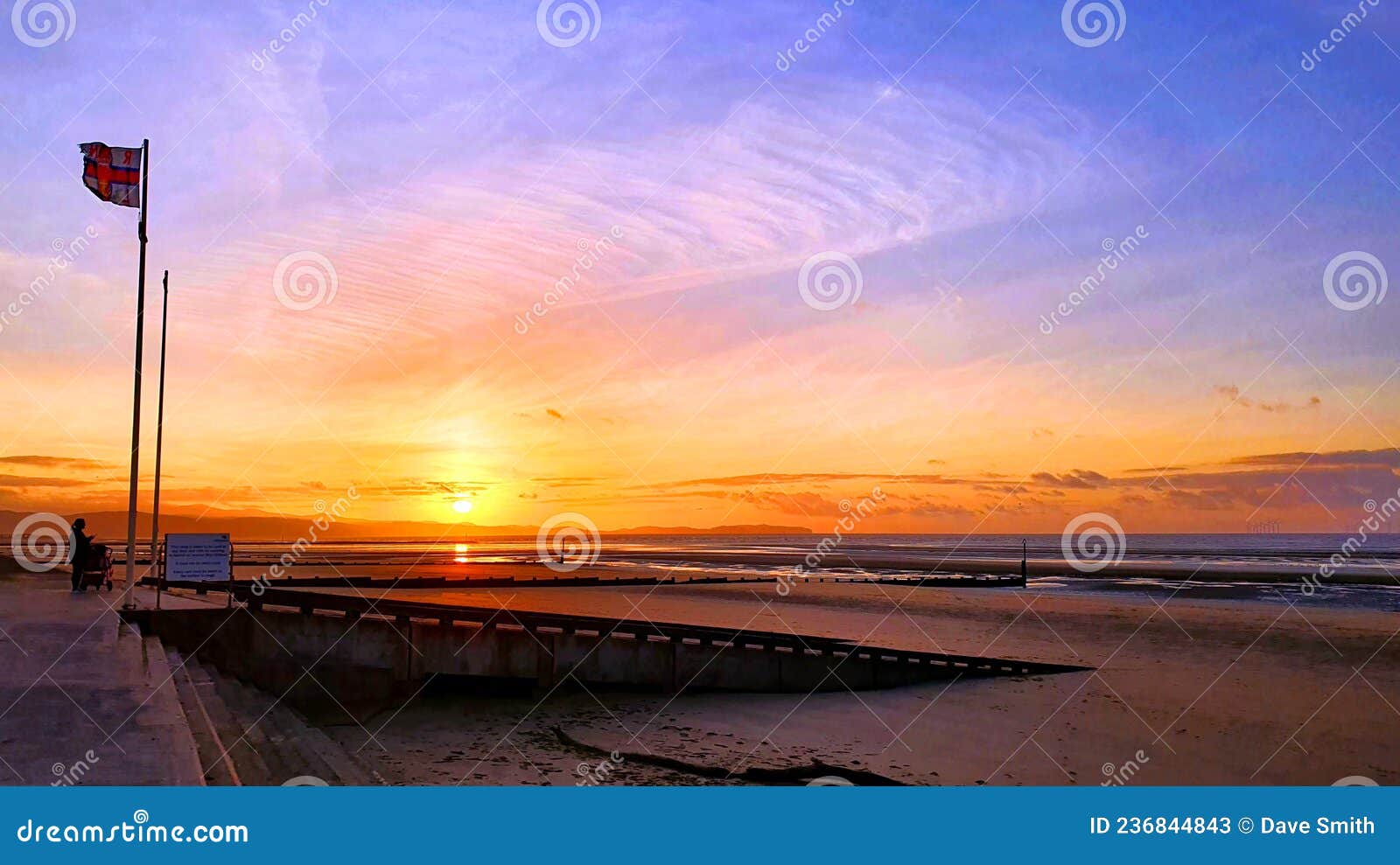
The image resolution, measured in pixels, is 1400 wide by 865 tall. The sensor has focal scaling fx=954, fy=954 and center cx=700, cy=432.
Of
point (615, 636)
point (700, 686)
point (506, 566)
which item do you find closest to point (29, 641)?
point (615, 636)

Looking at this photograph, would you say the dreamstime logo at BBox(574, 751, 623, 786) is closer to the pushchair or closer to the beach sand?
the beach sand

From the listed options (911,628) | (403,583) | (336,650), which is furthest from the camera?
(403,583)

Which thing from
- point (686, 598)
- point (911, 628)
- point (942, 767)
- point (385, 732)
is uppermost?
point (686, 598)

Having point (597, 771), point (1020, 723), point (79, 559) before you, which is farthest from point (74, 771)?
point (79, 559)

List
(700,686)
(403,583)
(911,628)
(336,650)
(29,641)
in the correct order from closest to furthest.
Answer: (29,641), (336,650), (700,686), (911,628), (403,583)

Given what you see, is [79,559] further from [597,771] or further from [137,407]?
[597,771]

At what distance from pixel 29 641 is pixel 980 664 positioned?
2150cm

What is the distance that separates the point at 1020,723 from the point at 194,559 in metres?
18.0

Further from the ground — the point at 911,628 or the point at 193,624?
the point at 911,628

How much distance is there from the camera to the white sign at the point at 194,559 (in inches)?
816

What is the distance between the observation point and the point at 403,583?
202ft

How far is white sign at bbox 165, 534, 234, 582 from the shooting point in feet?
68.0

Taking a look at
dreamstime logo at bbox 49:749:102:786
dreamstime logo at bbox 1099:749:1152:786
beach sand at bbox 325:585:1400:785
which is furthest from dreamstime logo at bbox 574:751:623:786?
dreamstime logo at bbox 1099:749:1152:786

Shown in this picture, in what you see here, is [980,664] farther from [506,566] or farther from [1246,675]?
[506,566]
